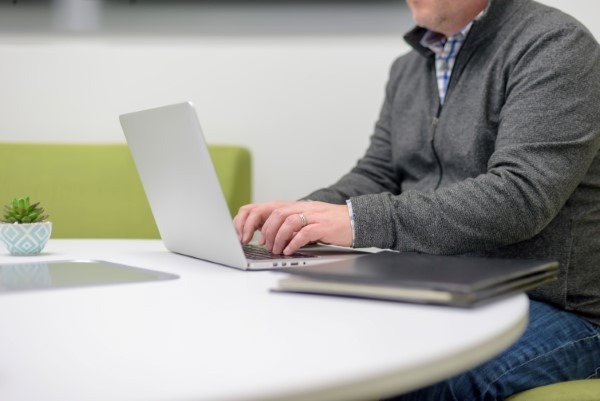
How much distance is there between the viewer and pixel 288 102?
2236 mm

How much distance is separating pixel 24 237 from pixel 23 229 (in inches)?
0.5

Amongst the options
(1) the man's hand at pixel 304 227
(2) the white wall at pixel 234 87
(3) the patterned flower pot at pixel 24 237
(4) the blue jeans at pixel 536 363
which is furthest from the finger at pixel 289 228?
(2) the white wall at pixel 234 87

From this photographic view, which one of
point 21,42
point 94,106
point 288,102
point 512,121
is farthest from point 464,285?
point 21,42

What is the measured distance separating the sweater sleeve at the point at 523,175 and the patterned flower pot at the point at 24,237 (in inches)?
21.3

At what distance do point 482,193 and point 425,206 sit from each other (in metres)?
0.09

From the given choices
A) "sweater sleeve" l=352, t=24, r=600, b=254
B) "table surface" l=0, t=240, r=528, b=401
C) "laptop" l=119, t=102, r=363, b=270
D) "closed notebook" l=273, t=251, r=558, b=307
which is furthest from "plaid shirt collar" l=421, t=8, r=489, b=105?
"table surface" l=0, t=240, r=528, b=401

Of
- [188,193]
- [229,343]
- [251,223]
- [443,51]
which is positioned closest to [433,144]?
[443,51]

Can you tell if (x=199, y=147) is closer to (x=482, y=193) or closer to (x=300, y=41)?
(x=482, y=193)

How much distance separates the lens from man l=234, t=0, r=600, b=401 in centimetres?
112

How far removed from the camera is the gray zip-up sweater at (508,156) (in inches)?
44.9

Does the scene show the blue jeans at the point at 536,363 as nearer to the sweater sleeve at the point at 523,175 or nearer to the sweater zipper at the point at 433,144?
the sweater sleeve at the point at 523,175

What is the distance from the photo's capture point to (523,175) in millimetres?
1166

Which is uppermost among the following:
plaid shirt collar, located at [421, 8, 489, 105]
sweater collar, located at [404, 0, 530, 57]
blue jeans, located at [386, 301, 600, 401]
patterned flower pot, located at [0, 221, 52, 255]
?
sweater collar, located at [404, 0, 530, 57]

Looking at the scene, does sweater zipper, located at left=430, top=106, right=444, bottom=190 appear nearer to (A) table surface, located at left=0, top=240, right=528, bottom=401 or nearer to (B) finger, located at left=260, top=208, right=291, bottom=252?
(B) finger, located at left=260, top=208, right=291, bottom=252
